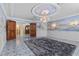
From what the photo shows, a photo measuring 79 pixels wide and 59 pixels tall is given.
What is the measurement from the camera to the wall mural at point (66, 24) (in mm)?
2055

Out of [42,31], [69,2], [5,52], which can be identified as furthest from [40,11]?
[5,52]

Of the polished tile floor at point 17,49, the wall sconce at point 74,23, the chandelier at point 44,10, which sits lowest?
the polished tile floor at point 17,49

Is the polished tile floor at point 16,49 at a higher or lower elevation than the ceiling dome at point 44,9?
lower

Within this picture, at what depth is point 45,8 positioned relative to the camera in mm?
2105

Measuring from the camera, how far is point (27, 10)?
2.09 metres

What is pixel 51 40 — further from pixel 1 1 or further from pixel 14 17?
pixel 1 1

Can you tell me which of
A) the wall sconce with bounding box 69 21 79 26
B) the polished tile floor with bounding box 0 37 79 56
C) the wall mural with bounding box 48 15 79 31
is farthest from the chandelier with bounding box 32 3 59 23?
the polished tile floor with bounding box 0 37 79 56

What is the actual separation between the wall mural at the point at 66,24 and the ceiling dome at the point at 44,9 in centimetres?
18

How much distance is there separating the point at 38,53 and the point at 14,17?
73 centimetres

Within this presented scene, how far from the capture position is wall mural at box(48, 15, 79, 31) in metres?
Result: 2.05

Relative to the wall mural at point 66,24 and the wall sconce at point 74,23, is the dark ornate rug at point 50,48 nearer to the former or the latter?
the wall mural at point 66,24

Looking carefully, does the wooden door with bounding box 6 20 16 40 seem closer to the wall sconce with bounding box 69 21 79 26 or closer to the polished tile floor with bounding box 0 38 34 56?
the polished tile floor with bounding box 0 38 34 56

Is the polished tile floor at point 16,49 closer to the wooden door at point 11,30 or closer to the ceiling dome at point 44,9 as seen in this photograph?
the wooden door at point 11,30

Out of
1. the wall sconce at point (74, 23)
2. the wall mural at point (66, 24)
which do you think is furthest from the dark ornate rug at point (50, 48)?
the wall sconce at point (74, 23)
